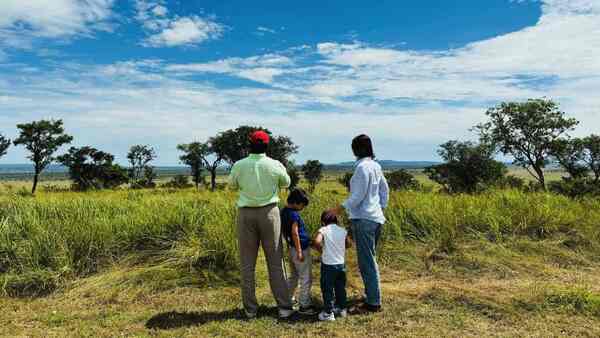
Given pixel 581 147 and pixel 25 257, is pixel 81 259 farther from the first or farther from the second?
pixel 581 147

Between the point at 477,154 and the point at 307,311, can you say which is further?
the point at 477,154

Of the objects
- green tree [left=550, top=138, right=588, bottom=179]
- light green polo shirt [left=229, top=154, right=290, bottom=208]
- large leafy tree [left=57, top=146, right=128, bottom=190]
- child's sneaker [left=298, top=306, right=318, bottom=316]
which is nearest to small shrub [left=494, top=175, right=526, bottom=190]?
child's sneaker [left=298, top=306, right=318, bottom=316]

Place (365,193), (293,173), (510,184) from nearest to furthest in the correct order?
(365,193) → (510,184) → (293,173)

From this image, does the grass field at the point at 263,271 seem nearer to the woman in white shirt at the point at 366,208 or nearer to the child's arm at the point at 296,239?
the woman in white shirt at the point at 366,208

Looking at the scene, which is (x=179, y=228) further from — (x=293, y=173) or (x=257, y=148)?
(x=293, y=173)

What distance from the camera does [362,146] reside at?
14.3 feet

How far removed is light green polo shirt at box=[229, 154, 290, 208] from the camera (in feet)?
13.7

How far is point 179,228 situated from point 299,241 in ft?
10.7

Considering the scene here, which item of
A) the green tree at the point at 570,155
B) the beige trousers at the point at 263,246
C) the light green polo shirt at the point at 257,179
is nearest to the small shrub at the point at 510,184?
the beige trousers at the point at 263,246

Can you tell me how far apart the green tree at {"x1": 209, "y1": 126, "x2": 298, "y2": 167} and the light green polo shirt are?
46.3 m

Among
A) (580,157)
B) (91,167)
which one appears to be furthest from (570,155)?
(91,167)

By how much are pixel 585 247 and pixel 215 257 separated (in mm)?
6142

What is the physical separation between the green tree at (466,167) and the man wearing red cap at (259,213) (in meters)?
32.5

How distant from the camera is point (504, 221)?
291 inches
